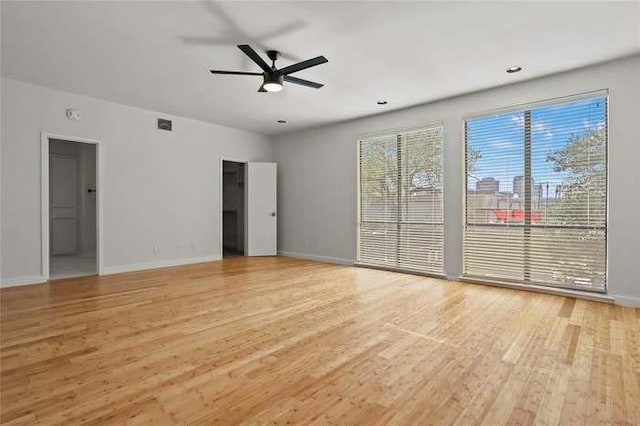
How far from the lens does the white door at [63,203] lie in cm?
734

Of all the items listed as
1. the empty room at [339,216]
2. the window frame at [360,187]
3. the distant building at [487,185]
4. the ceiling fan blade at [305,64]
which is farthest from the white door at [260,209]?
the distant building at [487,185]

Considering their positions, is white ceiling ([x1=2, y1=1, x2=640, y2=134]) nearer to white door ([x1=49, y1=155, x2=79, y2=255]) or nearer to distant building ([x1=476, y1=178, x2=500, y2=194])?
distant building ([x1=476, y1=178, x2=500, y2=194])

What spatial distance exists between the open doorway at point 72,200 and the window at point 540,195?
766 centimetres

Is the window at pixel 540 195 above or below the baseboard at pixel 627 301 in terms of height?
above

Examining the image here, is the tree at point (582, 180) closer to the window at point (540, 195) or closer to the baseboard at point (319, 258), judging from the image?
the window at point (540, 195)

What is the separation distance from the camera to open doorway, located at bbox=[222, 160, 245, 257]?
28.0ft

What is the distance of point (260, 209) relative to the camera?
24.8 ft

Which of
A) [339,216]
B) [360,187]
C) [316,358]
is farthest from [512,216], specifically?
[316,358]

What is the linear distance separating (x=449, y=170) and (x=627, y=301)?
102 inches

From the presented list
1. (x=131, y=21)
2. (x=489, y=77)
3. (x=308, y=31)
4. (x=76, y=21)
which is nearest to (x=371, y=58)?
(x=308, y=31)

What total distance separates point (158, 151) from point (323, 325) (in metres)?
4.71

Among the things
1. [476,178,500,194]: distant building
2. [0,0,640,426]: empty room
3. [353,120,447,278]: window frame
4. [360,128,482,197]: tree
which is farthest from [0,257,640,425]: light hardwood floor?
[360,128,482,197]: tree

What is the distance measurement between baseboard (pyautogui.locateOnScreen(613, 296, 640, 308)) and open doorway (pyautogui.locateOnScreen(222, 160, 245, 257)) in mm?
7041

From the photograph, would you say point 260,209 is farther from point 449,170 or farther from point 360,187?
point 449,170
